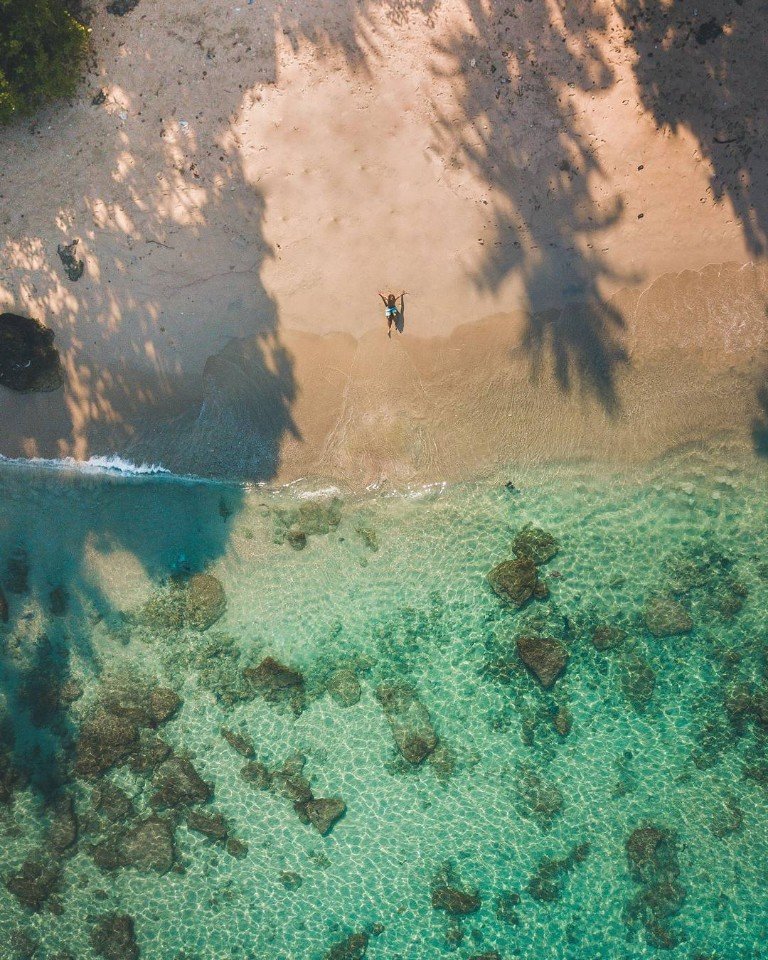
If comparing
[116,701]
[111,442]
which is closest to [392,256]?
[111,442]

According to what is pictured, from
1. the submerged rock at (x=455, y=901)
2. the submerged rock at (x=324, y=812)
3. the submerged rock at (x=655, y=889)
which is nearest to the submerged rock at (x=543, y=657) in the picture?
the submerged rock at (x=655, y=889)

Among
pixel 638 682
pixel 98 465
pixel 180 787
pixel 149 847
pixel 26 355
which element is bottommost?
pixel 149 847

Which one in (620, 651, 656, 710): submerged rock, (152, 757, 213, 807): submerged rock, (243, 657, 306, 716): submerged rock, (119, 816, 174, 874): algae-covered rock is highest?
(243, 657, 306, 716): submerged rock

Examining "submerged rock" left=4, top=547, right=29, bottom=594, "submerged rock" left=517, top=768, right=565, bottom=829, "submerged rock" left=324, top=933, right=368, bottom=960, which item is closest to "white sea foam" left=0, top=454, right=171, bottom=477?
"submerged rock" left=4, top=547, right=29, bottom=594

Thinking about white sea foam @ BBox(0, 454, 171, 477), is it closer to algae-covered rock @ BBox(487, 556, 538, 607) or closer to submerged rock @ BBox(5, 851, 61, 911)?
algae-covered rock @ BBox(487, 556, 538, 607)

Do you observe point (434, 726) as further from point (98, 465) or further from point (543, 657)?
point (98, 465)

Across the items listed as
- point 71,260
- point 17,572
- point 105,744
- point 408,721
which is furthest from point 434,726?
point 71,260

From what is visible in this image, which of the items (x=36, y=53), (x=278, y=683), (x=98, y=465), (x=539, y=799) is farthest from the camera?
(x=98, y=465)
